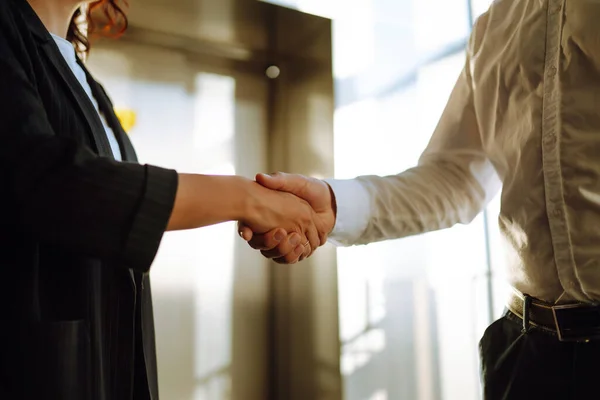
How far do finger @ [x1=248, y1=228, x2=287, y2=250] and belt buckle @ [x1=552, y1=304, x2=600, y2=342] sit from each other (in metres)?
0.40

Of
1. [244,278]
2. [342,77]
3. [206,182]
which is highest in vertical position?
[342,77]

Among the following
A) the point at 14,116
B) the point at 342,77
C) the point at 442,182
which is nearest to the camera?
the point at 14,116

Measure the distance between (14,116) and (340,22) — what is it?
1.58m

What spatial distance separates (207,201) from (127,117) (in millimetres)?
1314

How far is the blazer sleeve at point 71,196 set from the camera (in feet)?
1.58

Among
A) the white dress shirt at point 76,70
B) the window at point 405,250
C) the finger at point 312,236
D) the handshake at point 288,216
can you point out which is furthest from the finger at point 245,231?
the window at point 405,250

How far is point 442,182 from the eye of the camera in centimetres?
87

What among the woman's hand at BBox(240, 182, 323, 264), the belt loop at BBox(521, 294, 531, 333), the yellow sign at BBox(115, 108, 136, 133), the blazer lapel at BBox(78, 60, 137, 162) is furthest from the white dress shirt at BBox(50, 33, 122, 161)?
the yellow sign at BBox(115, 108, 136, 133)

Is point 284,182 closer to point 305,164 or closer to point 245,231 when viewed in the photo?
point 245,231

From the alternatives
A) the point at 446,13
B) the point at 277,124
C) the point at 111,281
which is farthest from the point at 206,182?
the point at 277,124

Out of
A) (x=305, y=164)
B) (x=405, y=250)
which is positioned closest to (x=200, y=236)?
(x=305, y=164)

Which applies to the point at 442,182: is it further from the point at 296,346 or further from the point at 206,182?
the point at 296,346

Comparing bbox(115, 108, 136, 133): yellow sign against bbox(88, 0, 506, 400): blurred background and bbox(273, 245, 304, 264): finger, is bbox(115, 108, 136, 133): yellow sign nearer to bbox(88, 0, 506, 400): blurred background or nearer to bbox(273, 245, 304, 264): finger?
bbox(88, 0, 506, 400): blurred background

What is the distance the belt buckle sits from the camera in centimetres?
→ 60
